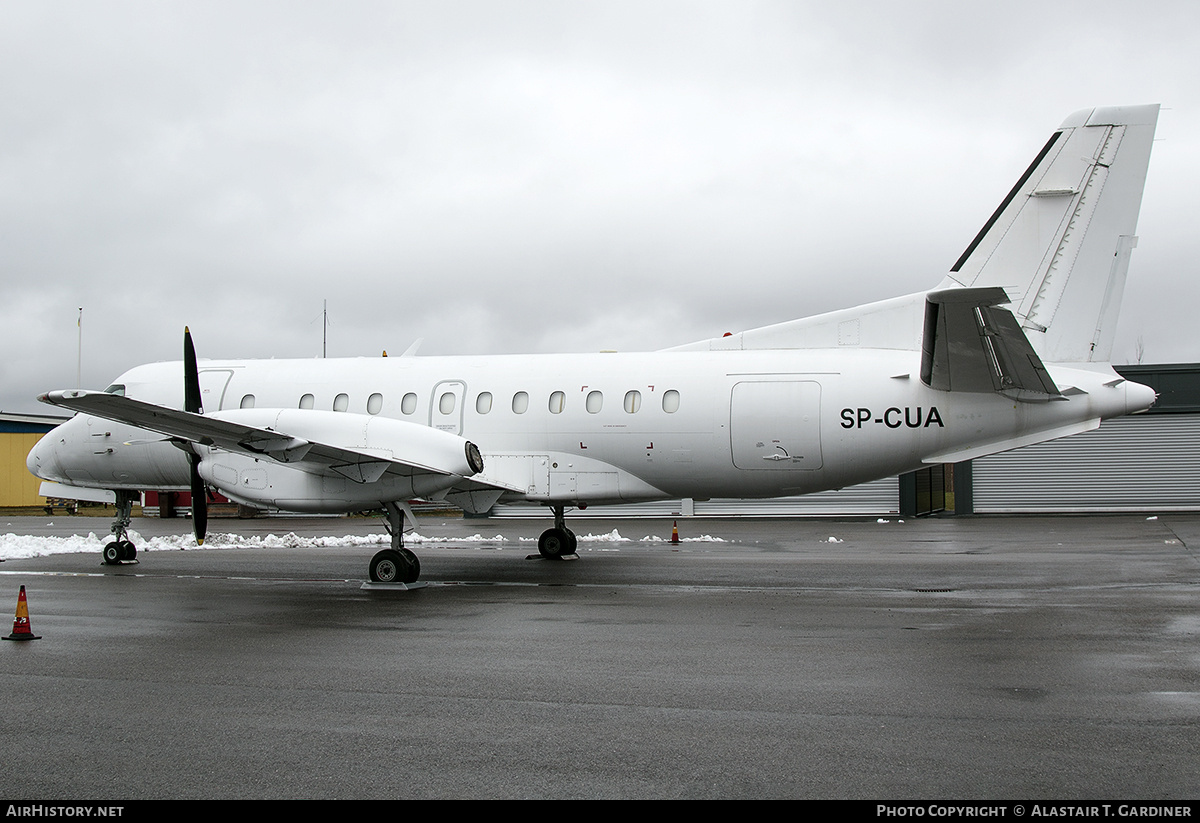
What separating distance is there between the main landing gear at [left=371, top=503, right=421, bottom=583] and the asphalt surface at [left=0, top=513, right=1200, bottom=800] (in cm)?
48

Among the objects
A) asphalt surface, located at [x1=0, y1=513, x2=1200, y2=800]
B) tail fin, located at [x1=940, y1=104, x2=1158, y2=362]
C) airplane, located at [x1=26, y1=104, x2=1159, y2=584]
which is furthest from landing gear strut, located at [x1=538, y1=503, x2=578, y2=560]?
tail fin, located at [x1=940, y1=104, x2=1158, y2=362]

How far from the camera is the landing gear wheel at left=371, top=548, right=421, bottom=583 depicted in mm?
13609

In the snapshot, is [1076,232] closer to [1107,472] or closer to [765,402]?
[765,402]

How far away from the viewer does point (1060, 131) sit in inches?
523

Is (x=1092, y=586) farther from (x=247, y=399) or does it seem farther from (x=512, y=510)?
(x=512, y=510)

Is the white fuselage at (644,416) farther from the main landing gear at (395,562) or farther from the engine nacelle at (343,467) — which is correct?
the main landing gear at (395,562)

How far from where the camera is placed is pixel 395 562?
44.6 ft

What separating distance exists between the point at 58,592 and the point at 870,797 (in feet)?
42.1

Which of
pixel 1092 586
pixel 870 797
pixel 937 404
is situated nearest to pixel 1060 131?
pixel 937 404

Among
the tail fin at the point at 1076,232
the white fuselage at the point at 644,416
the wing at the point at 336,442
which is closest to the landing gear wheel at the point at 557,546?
the white fuselage at the point at 644,416

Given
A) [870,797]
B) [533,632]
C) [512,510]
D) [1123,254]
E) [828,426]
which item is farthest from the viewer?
[512,510]

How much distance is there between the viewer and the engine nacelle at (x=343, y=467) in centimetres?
1278

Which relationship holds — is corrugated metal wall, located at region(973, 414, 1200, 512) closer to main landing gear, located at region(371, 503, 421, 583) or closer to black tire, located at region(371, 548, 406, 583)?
main landing gear, located at region(371, 503, 421, 583)

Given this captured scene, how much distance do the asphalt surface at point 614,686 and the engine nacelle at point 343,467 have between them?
1.41 meters
